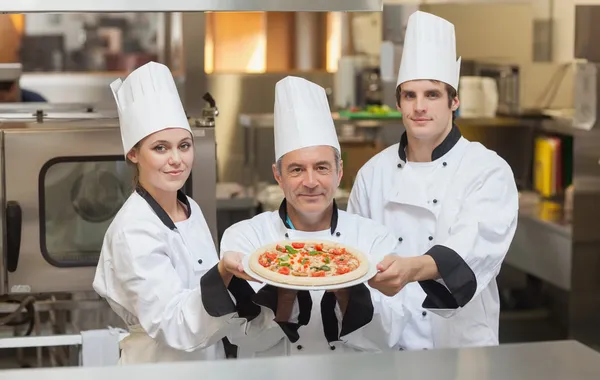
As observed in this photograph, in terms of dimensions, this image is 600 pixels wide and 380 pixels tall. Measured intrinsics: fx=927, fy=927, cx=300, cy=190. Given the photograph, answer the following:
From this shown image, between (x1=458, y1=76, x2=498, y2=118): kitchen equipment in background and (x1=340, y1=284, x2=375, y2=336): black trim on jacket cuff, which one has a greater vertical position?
(x1=458, y1=76, x2=498, y2=118): kitchen equipment in background

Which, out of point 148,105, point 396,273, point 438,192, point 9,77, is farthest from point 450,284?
point 9,77

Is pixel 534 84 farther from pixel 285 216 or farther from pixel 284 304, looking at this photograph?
pixel 284 304

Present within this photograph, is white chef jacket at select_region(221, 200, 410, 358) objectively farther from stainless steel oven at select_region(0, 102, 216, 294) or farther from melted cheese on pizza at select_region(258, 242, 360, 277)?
stainless steel oven at select_region(0, 102, 216, 294)

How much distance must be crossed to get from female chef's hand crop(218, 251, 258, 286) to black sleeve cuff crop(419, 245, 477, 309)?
1.41 ft

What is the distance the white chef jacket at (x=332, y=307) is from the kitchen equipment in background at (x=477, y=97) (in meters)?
3.15

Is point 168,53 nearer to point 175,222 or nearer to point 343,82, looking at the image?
point 343,82

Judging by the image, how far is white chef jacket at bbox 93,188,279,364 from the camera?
1939 mm

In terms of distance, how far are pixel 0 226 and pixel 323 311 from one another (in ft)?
3.73

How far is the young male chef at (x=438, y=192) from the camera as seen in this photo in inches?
85.5

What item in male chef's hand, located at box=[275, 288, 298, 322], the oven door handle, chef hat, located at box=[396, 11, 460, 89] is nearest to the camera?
male chef's hand, located at box=[275, 288, 298, 322]

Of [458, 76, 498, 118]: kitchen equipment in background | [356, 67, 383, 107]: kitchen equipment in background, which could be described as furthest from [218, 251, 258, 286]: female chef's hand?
[458, 76, 498, 118]: kitchen equipment in background

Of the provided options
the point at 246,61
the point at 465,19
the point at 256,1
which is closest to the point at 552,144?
the point at 465,19

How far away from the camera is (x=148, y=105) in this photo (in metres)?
2.06

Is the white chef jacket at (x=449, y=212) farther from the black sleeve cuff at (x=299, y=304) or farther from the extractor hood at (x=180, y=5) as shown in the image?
the extractor hood at (x=180, y=5)
